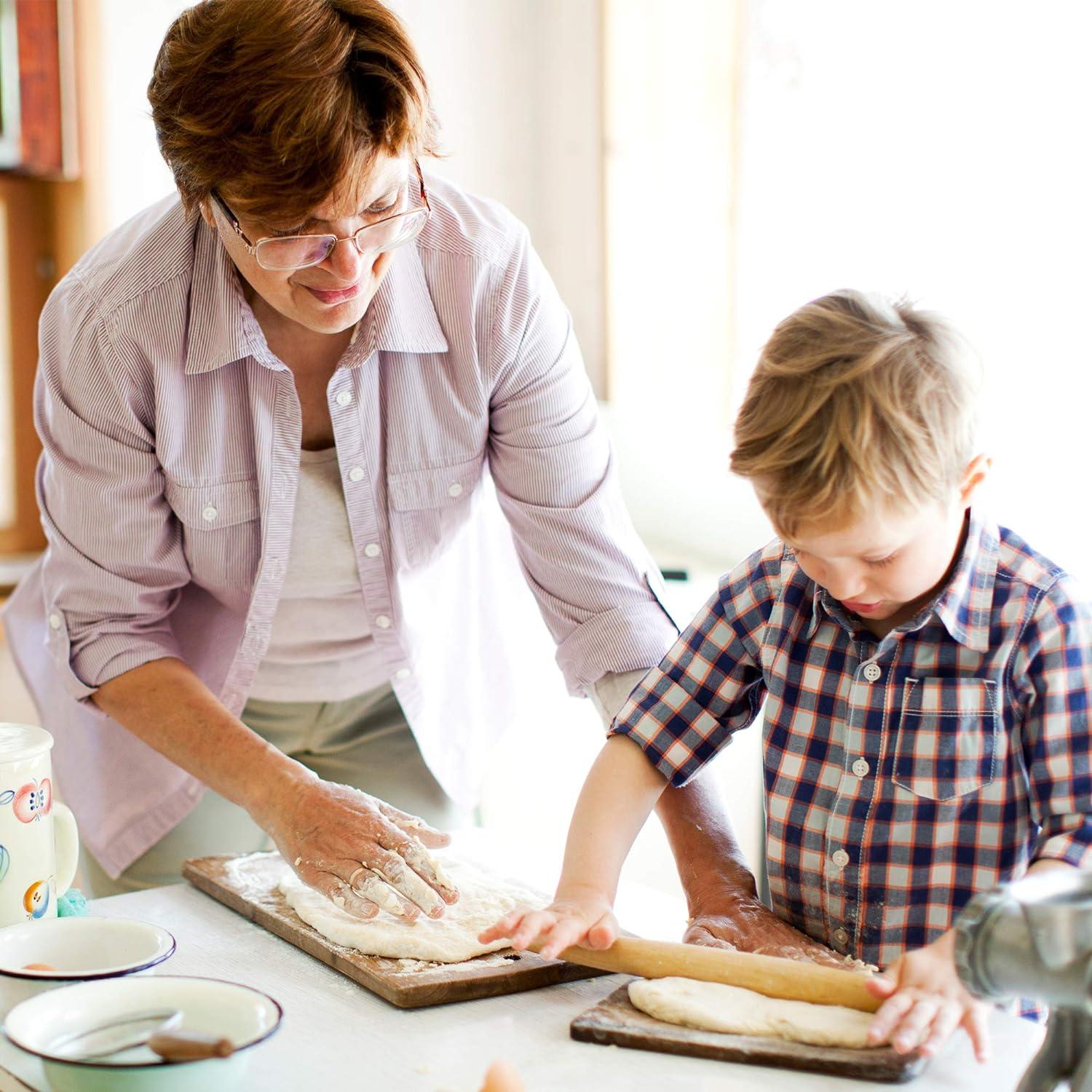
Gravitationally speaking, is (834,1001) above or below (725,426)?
below

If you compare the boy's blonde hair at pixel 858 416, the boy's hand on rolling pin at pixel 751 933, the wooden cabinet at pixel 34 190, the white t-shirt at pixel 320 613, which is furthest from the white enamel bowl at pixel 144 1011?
the wooden cabinet at pixel 34 190

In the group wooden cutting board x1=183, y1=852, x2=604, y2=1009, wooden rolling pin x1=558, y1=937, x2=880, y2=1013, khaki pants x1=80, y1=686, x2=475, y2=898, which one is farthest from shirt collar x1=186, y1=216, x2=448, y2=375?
wooden rolling pin x1=558, y1=937, x2=880, y2=1013

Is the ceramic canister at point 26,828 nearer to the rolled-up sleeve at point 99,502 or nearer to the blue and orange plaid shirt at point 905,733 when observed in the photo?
the rolled-up sleeve at point 99,502

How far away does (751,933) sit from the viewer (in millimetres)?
1170

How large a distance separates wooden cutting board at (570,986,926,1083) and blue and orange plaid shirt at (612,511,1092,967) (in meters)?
0.20

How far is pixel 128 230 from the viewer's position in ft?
5.05

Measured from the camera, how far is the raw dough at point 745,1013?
96 centimetres

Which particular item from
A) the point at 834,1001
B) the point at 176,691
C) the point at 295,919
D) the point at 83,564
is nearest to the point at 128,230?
the point at 83,564

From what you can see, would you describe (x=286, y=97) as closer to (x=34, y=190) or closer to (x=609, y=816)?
(x=609, y=816)

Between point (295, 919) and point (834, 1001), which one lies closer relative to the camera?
point (834, 1001)

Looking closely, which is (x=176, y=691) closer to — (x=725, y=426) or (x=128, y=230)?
(x=128, y=230)

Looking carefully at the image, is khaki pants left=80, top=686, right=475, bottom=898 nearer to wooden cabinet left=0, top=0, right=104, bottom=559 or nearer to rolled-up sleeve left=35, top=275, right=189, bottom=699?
rolled-up sleeve left=35, top=275, right=189, bottom=699

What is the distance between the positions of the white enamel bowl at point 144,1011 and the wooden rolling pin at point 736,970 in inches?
10.6

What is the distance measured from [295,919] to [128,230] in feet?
2.65
